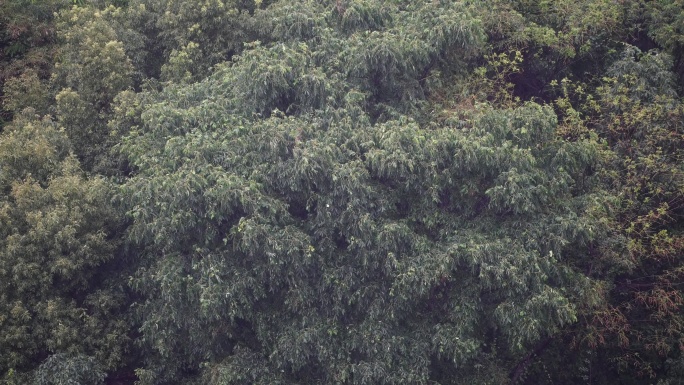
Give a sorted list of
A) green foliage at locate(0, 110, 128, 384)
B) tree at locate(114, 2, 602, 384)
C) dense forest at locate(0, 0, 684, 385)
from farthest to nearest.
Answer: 1. green foliage at locate(0, 110, 128, 384)
2. dense forest at locate(0, 0, 684, 385)
3. tree at locate(114, 2, 602, 384)

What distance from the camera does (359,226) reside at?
10938 millimetres

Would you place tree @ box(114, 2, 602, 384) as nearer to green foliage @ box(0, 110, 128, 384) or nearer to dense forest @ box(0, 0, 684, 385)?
dense forest @ box(0, 0, 684, 385)

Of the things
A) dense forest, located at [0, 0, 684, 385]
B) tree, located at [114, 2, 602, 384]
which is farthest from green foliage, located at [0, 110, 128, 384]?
tree, located at [114, 2, 602, 384]

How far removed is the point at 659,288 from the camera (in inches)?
453

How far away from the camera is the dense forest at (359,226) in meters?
10.9

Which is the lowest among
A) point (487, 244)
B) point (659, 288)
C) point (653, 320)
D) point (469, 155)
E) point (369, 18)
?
point (653, 320)

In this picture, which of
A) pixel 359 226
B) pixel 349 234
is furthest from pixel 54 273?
pixel 359 226

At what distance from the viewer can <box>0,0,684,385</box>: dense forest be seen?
10930mm

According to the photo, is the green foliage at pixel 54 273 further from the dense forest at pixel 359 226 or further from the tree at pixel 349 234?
the tree at pixel 349 234

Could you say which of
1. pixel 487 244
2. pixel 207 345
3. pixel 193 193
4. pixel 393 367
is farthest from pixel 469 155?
pixel 207 345

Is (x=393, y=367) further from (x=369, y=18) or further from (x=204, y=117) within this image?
(x=369, y=18)

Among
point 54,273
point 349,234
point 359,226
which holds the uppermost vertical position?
point 359,226

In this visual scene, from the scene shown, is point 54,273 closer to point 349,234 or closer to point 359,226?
point 349,234

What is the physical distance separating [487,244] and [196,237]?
4649 mm
